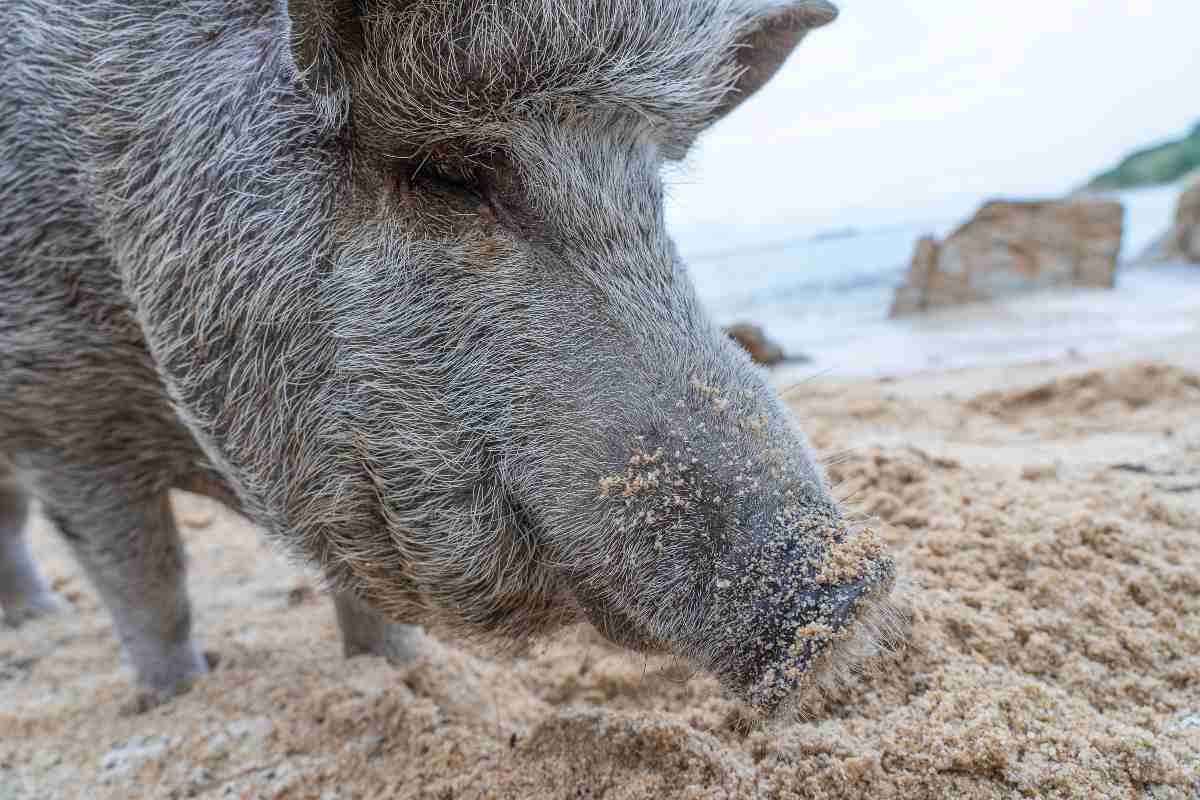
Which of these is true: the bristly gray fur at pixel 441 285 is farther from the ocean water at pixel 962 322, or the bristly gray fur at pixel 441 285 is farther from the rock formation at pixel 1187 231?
the rock formation at pixel 1187 231

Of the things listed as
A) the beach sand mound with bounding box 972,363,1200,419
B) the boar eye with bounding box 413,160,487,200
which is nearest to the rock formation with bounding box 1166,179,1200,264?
the beach sand mound with bounding box 972,363,1200,419

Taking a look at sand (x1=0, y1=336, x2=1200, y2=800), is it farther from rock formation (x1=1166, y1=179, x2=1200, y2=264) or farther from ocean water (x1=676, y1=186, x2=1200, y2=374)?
rock formation (x1=1166, y1=179, x2=1200, y2=264)

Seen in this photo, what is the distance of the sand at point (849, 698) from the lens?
4.75 feet

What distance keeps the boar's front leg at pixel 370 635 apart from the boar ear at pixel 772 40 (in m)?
1.77

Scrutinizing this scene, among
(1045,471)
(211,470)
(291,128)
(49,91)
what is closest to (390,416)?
(291,128)

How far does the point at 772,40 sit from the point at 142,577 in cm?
230

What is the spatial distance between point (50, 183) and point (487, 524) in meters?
1.31

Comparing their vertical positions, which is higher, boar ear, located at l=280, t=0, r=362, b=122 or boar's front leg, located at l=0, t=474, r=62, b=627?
boar ear, located at l=280, t=0, r=362, b=122

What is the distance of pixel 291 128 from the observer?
61.6 inches

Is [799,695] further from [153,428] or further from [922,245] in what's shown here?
[922,245]

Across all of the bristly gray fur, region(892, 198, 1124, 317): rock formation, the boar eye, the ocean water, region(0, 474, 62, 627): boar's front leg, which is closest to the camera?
the bristly gray fur

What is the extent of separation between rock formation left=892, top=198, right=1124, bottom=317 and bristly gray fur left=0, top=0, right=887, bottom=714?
10533 millimetres

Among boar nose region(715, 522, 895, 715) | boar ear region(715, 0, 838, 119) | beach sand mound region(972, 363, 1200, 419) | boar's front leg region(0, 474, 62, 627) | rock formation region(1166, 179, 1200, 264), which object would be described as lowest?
boar's front leg region(0, 474, 62, 627)

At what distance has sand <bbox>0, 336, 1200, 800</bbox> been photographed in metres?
1.45
